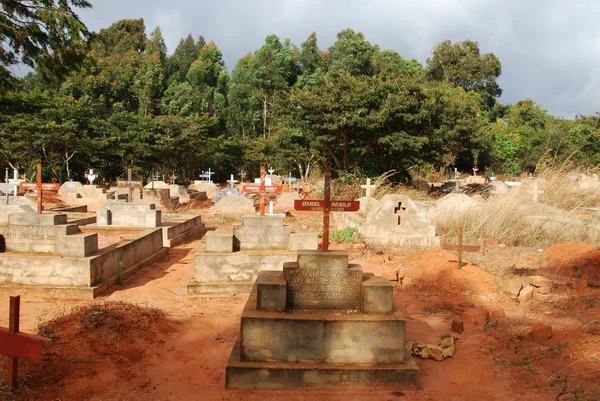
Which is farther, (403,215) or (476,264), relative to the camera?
(403,215)

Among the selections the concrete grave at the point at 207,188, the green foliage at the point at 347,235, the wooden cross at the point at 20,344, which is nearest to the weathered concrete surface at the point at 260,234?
the green foliage at the point at 347,235

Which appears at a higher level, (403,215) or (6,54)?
(6,54)

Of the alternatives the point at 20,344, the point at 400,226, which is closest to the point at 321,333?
the point at 20,344

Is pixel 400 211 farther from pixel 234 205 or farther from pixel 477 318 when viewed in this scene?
pixel 234 205

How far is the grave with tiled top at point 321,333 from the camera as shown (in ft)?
14.4

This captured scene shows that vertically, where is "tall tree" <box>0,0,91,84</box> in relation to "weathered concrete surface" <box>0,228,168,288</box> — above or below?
above

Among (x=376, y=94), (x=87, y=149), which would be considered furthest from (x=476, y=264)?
(x=87, y=149)

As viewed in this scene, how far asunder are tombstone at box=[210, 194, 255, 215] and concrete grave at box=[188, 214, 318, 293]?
34.4 feet

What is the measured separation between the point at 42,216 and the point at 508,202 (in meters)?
11.0

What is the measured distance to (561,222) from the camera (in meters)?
11.7

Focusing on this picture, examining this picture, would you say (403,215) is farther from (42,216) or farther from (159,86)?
(159,86)

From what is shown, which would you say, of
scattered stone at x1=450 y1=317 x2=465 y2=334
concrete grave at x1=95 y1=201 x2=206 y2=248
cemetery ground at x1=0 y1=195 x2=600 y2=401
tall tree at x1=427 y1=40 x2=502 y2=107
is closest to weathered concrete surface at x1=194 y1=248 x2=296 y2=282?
cemetery ground at x1=0 y1=195 x2=600 y2=401

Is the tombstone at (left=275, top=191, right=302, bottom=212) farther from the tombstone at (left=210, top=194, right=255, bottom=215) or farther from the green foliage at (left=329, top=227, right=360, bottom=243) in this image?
the green foliage at (left=329, top=227, right=360, bottom=243)

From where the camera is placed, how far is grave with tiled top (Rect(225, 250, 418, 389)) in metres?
4.39
